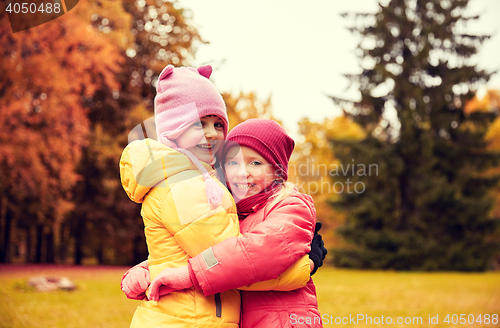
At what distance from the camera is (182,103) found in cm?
196

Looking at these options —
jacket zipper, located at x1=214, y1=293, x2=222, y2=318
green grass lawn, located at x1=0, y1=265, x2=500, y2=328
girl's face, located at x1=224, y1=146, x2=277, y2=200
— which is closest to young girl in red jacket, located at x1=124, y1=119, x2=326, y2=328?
girl's face, located at x1=224, y1=146, x2=277, y2=200

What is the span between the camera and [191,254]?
180 centimetres

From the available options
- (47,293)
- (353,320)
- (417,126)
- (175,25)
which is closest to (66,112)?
(175,25)

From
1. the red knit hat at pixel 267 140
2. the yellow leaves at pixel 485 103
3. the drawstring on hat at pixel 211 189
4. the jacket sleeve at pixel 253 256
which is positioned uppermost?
the red knit hat at pixel 267 140

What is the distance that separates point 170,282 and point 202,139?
2.08ft

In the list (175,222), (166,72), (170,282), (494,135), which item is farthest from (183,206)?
(494,135)

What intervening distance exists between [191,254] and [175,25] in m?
10.8

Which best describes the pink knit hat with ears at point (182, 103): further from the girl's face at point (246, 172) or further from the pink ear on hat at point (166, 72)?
the girl's face at point (246, 172)

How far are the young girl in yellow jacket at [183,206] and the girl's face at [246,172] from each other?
0.19 m

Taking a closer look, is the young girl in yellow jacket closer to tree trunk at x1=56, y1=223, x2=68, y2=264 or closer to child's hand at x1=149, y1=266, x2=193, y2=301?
child's hand at x1=149, y1=266, x2=193, y2=301

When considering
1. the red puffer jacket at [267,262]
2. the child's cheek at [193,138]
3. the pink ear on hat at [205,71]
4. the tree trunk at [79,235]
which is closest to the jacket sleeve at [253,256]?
the red puffer jacket at [267,262]

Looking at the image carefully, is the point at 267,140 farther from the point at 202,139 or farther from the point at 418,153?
the point at 418,153

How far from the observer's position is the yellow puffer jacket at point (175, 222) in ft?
5.75

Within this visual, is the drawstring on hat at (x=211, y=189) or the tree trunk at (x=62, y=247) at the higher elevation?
the drawstring on hat at (x=211, y=189)
